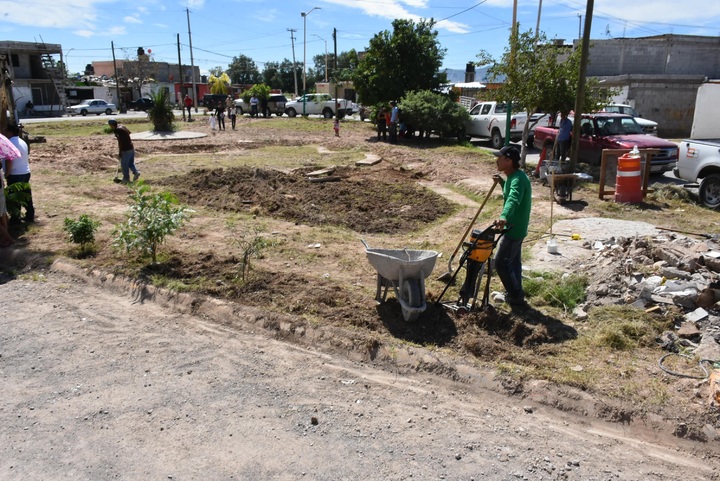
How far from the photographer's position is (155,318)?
640 cm

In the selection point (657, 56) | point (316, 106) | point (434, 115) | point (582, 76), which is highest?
Answer: point (657, 56)

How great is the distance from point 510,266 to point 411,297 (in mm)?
1146

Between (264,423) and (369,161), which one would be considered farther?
(369,161)

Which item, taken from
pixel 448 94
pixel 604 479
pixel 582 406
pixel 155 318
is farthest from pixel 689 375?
pixel 448 94

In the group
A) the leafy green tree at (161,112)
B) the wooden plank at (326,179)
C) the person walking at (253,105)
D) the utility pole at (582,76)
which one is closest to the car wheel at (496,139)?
the utility pole at (582,76)

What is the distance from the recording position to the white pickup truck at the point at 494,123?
22641 millimetres

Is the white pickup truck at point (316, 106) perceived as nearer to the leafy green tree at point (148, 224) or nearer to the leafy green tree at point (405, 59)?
the leafy green tree at point (405, 59)

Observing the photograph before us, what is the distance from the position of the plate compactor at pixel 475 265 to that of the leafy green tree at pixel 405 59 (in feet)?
73.2

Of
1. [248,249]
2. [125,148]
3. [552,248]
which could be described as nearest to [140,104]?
[125,148]

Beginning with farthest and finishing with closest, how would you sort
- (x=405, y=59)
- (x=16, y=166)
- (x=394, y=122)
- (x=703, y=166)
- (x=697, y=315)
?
1. (x=405, y=59)
2. (x=394, y=122)
3. (x=703, y=166)
4. (x=16, y=166)
5. (x=697, y=315)

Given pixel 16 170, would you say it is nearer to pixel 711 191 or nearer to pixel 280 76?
pixel 711 191

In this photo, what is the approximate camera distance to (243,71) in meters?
109

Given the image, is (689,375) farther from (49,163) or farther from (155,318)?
(49,163)

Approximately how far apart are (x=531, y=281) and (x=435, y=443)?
330cm
